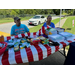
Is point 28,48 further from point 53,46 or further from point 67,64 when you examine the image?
point 67,64

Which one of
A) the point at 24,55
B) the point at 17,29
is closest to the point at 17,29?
the point at 17,29

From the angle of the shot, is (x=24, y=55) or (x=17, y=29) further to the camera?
(x=17, y=29)

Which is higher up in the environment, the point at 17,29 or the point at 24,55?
the point at 17,29

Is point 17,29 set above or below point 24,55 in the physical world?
above

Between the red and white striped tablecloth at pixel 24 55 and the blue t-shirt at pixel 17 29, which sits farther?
the blue t-shirt at pixel 17 29

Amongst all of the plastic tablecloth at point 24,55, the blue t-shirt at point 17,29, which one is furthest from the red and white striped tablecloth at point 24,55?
the blue t-shirt at point 17,29

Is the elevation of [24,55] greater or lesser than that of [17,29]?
lesser

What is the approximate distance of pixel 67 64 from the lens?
1.67m

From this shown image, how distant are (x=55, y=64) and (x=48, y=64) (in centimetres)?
22

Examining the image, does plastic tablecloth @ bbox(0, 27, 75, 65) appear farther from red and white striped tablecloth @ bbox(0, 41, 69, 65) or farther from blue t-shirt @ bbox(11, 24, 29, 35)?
blue t-shirt @ bbox(11, 24, 29, 35)

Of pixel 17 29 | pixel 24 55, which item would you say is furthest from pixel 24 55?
pixel 17 29

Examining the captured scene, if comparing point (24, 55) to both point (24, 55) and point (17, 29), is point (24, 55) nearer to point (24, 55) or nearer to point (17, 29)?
point (24, 55)

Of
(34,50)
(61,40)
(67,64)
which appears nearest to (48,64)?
(67,64)

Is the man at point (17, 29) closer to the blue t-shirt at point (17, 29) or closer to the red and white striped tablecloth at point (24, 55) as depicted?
the blue t-shirt at point (17, 29)
